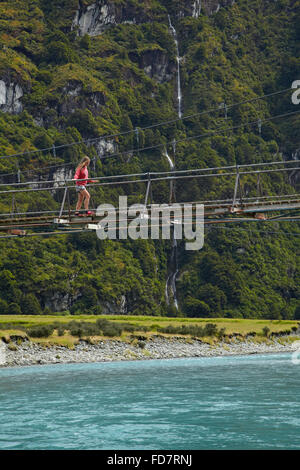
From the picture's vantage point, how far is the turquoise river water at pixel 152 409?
16.5 m

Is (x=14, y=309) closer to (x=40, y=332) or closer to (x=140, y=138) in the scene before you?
(x=40, y=332)

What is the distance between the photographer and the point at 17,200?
103000mm

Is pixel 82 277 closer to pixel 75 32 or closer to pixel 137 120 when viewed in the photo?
pixel 137 120

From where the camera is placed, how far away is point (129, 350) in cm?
4862

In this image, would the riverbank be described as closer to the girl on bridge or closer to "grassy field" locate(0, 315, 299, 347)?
"grassy field" locate(0, 315, 299, 347)

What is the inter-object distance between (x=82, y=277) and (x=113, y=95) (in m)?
67.8

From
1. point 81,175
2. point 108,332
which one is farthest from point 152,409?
point 108,332

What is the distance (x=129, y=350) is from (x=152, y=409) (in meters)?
27.4

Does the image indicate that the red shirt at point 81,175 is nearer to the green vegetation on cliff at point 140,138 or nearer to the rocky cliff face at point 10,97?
the green vegetation on cliff at point 140,138

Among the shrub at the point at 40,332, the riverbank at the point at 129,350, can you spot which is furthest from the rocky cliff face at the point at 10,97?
the shrub at the point at 40,332

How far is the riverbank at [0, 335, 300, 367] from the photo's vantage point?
142ft

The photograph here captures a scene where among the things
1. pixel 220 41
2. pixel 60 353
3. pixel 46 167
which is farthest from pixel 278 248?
pixel 60 353

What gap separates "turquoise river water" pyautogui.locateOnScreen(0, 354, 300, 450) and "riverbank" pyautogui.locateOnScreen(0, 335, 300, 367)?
25.9ft

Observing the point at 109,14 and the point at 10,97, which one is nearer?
the point at 10,97
